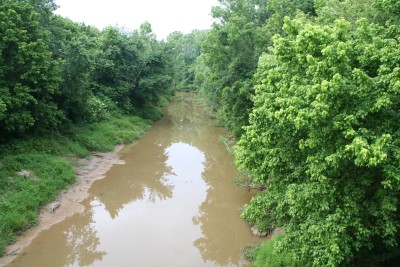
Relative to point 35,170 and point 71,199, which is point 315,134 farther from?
point 35,170

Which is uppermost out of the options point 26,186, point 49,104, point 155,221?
point 49,104

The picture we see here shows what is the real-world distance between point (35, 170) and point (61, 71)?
707 centimetres

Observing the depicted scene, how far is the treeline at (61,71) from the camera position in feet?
67.0

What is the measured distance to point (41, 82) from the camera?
21.9 m

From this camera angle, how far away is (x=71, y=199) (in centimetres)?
2059

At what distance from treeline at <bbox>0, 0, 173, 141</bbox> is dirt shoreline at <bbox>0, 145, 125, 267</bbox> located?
3521 millimetres

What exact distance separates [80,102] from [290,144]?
1988cm

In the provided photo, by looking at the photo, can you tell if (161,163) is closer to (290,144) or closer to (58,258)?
(58,258)

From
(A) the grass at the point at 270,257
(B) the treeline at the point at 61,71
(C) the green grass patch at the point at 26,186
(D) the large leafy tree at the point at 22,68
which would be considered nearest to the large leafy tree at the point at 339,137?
(A) the grass at the point at 270,257

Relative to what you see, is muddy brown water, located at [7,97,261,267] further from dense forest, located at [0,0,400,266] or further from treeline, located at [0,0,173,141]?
treeline, located at [0,0,173,141]

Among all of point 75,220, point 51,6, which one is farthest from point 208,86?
point 75,220

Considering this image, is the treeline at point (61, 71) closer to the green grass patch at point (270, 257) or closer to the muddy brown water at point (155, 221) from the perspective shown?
the muddy brown water at point (155, 221)

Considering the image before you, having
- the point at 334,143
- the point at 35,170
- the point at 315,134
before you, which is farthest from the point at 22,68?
the point at 334,143

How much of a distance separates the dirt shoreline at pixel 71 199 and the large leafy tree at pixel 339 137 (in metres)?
11.4
